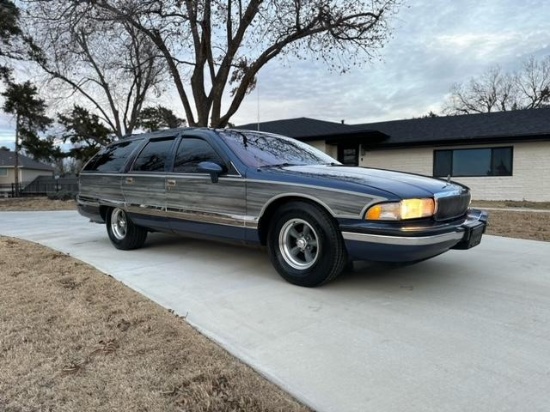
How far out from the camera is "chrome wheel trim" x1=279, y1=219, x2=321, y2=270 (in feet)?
13.1

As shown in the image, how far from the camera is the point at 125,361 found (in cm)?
270

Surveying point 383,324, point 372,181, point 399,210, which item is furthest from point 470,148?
point 383,324

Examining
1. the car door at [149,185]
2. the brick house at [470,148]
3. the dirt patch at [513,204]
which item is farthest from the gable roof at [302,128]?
the car door at [149,185]

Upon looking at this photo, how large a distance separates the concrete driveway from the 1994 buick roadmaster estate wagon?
1.38 ft

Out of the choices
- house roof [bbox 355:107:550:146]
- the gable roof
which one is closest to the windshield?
house roof [bbox 355:107:550:146]

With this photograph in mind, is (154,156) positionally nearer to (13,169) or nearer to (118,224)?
(118,224)

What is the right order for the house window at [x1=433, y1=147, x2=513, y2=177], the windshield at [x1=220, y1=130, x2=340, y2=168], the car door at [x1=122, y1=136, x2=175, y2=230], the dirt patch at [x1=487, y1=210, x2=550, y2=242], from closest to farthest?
the windshield at [x1=220, y1=130, x2=340, y2=168], the car door at [x1=122, y1=136, x2=175, y2=230], the dirt patch at [x1=487, y1=210, x2=550, y2=242], the house window at [x1=433, y1=147, x2=513, y2=177]

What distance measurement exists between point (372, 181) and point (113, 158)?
4208 millimetres

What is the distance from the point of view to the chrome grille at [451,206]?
3.72 meters

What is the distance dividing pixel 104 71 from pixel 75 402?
24.7m

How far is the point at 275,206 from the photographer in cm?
422

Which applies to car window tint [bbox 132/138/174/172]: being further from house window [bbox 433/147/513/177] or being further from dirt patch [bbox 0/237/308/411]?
house window [bbox 433/147/513/177]

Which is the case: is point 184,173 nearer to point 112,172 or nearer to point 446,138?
point 112,172

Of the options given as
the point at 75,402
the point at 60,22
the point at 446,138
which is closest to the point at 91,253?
the point at 75,402
